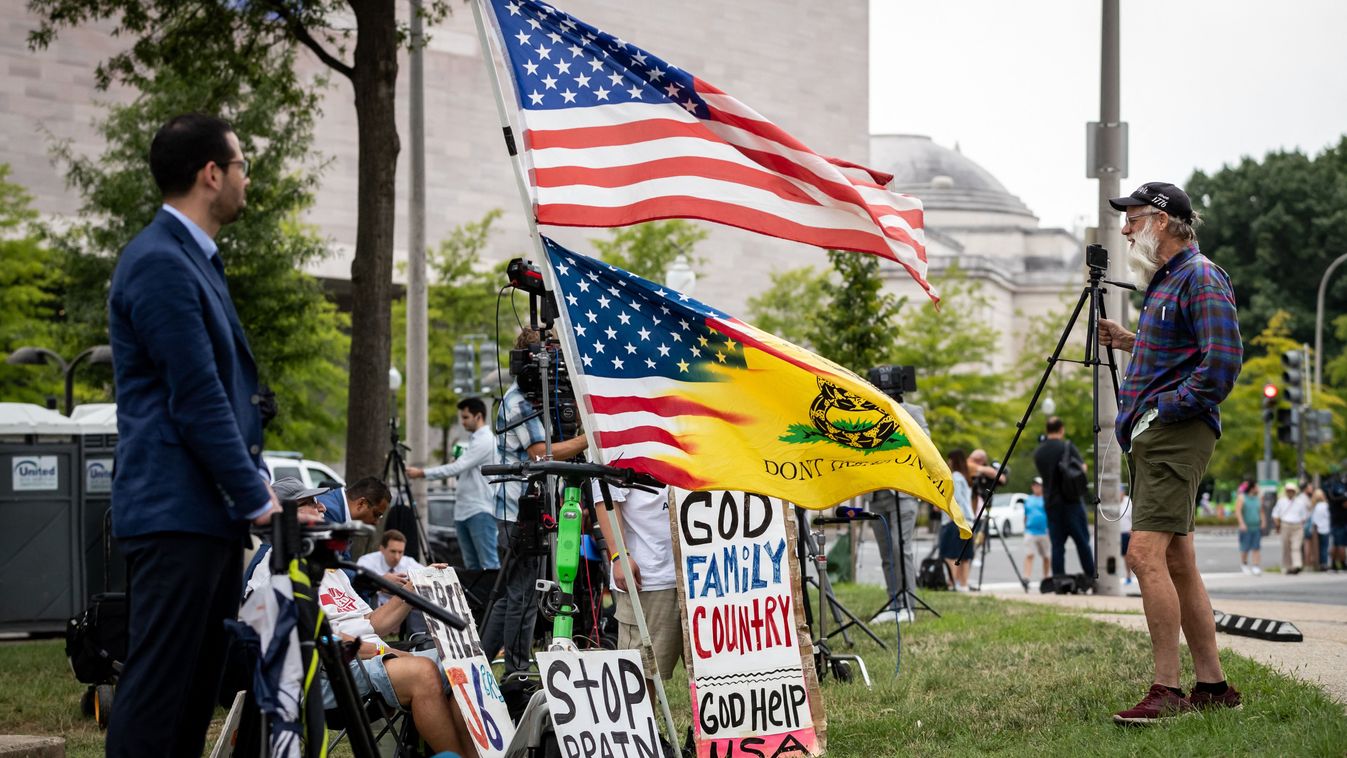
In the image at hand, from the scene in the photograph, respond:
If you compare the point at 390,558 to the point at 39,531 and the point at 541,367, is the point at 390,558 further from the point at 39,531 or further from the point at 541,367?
the point at 39,531

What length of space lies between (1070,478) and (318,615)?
14.2m

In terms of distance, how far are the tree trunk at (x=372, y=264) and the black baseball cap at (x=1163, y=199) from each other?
8.01 m

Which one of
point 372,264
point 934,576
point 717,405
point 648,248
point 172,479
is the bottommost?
point 934,576

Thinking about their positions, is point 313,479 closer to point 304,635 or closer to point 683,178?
point 683,178

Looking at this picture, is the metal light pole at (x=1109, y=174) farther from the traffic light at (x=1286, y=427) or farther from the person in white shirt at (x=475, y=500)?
the traffic light at (x=1286, y=427)

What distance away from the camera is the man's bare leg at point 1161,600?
631 cm

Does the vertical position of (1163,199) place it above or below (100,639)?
above

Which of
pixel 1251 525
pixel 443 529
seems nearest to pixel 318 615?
pixel 443 529

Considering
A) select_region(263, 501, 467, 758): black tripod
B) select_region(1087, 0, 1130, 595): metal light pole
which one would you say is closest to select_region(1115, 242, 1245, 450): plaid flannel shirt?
select_region(263, 501, 467, 758): black tripod

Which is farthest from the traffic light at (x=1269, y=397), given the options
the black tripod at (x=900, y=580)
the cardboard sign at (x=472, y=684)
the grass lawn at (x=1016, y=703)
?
the cardboard sign at (x=472, y=684)

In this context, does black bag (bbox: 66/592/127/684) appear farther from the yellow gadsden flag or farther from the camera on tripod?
the camera on tripod

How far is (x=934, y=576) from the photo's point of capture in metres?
18.5

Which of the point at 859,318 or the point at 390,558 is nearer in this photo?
the point at 390,558

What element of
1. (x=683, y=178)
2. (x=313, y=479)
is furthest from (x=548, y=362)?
A: (x=313, y=479)
